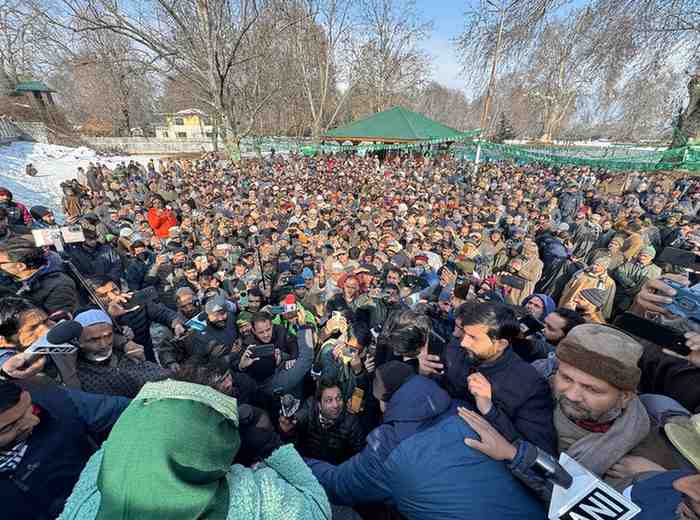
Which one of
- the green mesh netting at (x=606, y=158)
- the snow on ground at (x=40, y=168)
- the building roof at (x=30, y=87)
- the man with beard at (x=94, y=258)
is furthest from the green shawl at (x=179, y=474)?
the building roof at (x=30, y=87)

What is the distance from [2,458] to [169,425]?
3.23 feet

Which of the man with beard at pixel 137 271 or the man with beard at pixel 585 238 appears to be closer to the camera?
the man with beard at pixel 137 271

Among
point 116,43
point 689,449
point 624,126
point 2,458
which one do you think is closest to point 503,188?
point 689,449

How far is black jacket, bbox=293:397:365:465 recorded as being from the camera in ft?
7.30

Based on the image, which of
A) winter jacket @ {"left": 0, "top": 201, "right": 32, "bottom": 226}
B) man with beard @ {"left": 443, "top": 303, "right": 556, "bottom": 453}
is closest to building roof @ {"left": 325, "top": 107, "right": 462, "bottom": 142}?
winter jacket @ {"left": 0, "top": 201, "right": 32, "bottom": 226}

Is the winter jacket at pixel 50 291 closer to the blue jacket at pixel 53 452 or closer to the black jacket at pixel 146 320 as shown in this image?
the black jacket at pixel 146 320

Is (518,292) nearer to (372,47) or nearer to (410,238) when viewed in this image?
(410,238)

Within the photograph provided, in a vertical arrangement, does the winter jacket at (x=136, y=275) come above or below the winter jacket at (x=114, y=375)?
below

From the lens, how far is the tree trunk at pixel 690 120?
15592 mm

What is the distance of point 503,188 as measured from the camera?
13.0 m

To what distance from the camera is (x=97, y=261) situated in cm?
499

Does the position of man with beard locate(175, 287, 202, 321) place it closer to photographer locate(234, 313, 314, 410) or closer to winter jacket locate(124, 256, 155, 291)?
photographer locate(234, 313, 314, 410)

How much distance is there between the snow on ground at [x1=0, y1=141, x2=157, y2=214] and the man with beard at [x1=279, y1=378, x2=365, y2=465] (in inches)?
584

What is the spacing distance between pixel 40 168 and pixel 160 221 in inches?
651
